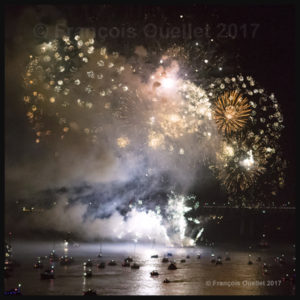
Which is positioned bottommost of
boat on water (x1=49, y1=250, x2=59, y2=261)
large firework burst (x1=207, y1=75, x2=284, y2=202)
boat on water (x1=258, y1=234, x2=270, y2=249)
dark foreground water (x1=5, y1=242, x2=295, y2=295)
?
dark foreground water (x1=5, y1=242, x2=295, y2=295)

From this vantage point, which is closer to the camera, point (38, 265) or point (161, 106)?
point (161, 106)

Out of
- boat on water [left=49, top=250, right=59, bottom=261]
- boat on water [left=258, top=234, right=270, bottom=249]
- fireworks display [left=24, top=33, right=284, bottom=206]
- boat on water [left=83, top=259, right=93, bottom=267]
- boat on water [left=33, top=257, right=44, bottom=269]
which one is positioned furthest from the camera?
boat on water [left=258, top=234, right=270, bottom=249]

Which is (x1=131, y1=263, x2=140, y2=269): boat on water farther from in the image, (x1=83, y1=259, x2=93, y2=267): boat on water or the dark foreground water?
(x1=83, y1=259, x2=93, y2=267): boat on water

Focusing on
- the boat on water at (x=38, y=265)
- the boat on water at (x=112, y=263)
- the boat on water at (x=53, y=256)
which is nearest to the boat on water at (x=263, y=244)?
the boat on water at (x=112, y=263)

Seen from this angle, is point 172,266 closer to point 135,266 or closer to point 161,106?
point 135,266

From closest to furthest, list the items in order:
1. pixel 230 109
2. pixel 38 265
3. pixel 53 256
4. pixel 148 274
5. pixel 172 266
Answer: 1. pixel 230 109
2. pixel 148 274
3. pixel 38 265
4. pixel 172 266
5. pixel 53 256

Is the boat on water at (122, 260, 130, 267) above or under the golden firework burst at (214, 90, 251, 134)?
under

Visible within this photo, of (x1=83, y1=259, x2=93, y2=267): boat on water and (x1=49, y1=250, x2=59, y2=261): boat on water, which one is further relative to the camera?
(x1=49, y1=250, x2=59, y2=261): boat on water

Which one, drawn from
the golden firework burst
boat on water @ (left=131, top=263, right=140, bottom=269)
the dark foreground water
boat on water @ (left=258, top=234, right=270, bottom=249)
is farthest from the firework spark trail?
boat on water @ (left=258, top=234, right=270, bottom=249)

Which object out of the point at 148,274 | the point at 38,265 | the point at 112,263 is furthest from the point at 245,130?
the point at 38,265

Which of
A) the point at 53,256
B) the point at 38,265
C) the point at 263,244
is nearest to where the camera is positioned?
the point at 38,265

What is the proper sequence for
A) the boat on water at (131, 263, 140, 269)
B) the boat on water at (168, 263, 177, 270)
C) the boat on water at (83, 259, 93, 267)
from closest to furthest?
the boat on water at (131, 263, 140, 269)
the boat on water at (168, 263, 177, 270)
the boat on water at (83, 259, 93, 267)
